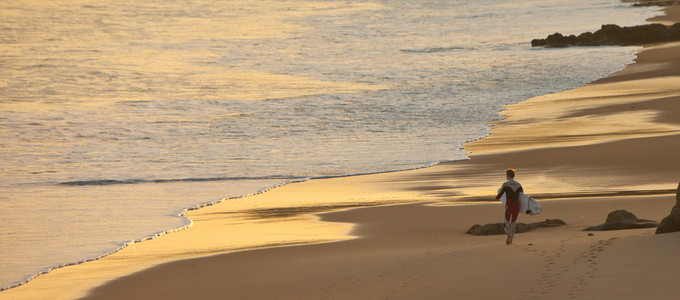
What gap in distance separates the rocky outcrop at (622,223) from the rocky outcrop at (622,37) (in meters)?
39.0

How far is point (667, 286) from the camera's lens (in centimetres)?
753

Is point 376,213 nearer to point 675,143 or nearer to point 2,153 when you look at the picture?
point 675,143

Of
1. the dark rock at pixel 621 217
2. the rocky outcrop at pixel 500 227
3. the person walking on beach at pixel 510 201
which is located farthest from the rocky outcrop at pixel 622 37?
the person walking on beach at pixel 510 201

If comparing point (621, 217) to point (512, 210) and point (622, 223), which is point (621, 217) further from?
point (512, 210)

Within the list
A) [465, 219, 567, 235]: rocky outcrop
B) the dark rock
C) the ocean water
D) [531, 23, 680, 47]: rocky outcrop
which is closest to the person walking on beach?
[465, 219, 567, 235]: rocky outcrop

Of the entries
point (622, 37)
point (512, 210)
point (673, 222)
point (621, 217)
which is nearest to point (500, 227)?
point (512, 210)

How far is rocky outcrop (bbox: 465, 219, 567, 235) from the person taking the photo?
10.8 m

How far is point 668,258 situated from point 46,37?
2084 inches

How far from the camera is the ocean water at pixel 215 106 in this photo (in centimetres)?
1440

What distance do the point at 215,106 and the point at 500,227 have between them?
18.3 meters

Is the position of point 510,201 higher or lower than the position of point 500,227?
higher

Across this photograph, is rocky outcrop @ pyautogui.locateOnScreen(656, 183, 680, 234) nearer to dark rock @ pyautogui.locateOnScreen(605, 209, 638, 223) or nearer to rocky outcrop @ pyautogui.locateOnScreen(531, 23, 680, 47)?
dark rock @ pyautogui.locateOnScreen(605, 209, 638, 223)

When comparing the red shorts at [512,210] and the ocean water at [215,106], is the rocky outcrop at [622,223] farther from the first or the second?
the ocean water at [215,106]

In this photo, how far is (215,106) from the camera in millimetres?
28297
